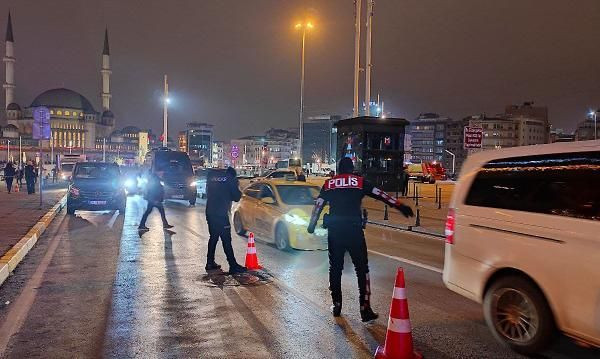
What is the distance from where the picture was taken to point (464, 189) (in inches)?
247

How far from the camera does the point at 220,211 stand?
9523mm

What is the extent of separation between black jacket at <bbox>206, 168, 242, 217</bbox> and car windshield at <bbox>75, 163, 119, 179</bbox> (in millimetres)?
12517

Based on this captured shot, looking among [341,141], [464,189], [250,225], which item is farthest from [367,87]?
[464,189]

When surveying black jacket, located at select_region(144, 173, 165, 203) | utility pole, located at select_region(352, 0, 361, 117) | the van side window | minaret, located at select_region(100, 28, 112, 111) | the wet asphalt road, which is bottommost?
the wet asphalt road

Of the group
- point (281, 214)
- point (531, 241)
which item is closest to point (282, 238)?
point (281, 214)

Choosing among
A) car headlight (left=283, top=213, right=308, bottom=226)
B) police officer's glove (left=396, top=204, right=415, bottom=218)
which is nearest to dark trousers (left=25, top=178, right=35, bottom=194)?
car headlight (left=283, top=213, right=308, bottom=226)

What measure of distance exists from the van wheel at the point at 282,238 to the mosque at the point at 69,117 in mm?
132003

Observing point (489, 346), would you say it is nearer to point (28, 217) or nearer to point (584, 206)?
point (584, 206)

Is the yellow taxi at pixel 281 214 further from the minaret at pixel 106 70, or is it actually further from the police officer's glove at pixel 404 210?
the minaret at pixel 106 70

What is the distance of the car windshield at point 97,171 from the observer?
2105 centimetres

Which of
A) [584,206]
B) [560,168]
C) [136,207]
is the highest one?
[560,168]

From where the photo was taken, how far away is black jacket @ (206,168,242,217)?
9.53m

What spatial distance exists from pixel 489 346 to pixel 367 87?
26.7 m

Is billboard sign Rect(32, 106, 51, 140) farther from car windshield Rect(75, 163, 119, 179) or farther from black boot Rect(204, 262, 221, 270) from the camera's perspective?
black boot Rect(204, 262, 221, 270)
